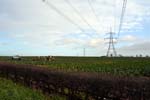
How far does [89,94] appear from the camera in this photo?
16.6 m

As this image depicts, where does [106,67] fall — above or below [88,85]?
above

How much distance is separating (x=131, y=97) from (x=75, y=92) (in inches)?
194

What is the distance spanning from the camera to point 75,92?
18016 mm

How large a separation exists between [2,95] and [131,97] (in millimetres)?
7739

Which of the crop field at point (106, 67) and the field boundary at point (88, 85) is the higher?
the crop field at point (106, 67)

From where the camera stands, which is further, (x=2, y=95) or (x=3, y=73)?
(x=3, y=73)

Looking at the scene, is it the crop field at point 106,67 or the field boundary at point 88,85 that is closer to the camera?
the field boundary at point 88,85

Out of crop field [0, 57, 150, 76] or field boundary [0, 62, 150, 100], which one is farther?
crop field [0, 57, 150, 76]

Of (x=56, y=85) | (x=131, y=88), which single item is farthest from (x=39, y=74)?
(x=131, y=88)

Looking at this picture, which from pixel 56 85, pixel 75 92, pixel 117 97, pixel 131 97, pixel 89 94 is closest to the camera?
pixel 131 97

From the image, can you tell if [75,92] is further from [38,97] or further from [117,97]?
[117,97]

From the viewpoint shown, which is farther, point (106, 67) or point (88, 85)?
point (106, 67)

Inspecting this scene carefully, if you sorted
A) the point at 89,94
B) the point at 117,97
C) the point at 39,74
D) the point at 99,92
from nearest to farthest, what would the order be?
the point at 117,97 < the point at 99,92 < the point at 89,94 < the point at 39,74

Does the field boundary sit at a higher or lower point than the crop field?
lower
